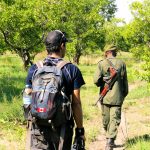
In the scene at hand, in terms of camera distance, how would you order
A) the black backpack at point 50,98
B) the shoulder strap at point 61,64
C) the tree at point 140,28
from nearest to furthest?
1. the black backpack at point 50,98
2. the shoulder strap at point 61,64
3. the tree at point 140,28

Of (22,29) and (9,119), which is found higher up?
(22,29)

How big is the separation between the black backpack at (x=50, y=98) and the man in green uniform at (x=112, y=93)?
11.9 feet

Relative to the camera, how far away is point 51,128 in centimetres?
410

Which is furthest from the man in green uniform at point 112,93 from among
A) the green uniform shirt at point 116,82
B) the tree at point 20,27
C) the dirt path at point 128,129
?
the tree at point 20,27

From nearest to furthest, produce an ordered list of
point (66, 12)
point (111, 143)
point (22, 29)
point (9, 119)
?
1. point (111, 143)
2. point (9, 119)
3. point (22, 29)
4. point (66, 12)

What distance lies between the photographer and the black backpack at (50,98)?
3865 mm

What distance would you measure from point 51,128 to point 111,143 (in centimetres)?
369

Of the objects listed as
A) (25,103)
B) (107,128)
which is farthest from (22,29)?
(25,103)

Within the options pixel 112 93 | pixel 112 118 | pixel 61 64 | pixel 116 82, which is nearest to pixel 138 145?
pixel 112 118

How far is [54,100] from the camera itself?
387cm

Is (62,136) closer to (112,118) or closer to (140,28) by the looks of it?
(112,118)

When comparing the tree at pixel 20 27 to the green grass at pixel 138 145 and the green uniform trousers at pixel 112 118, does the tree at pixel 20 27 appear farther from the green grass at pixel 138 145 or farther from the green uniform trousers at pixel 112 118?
the green grass at pixel 138 145

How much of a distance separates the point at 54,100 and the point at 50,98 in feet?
0.15

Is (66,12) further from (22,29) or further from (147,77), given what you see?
(147,77)
